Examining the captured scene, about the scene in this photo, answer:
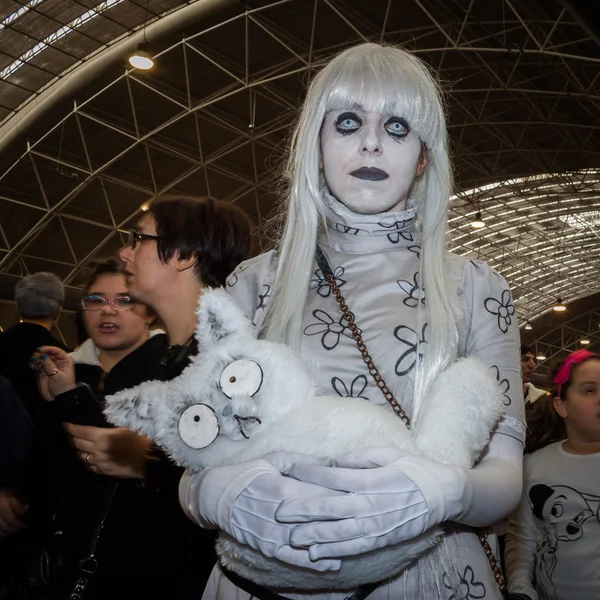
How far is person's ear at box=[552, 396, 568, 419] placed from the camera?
3632 mm

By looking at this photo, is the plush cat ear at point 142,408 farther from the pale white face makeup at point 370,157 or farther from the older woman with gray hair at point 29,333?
the older woman with gray hair at point 29,333

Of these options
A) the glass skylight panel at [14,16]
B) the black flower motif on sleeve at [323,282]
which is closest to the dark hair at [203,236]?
the black flower motif on sleeve at [323,282]

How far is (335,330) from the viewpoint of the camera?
1.65 metres

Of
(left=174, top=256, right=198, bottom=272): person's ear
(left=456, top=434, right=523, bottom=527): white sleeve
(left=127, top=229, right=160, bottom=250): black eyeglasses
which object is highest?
(left=127, top=229, right=160, bottom=250): black eyeglasses

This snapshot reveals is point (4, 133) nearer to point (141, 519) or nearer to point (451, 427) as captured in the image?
point (141, 519)

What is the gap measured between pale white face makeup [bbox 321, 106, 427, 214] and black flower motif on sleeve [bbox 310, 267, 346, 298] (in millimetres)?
155

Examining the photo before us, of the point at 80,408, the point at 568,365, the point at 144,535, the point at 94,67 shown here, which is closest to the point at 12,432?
the point at 80,408

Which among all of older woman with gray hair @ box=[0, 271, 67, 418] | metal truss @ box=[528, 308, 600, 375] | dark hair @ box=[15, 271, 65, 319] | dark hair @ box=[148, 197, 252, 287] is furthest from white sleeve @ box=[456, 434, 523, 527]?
metal truss @ box=[528, 308, 600, 375]

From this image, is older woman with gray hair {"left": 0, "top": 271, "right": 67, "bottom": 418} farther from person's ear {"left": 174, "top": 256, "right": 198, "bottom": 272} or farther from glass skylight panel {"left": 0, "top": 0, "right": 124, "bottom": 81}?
glass skylight panel {"left": 0, "top": 0, "right": 124, "bottom": 81}

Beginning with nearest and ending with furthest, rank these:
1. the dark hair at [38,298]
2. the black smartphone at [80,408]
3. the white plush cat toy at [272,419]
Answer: the white plush cat toy at [272,419] → the black smartphone at [80,408] → the dark hair at [38,298]

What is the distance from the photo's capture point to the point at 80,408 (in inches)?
88.7

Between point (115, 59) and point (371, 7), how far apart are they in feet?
14.7

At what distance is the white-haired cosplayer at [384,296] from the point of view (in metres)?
1.37

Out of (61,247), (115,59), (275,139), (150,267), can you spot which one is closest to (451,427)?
(150,267)
